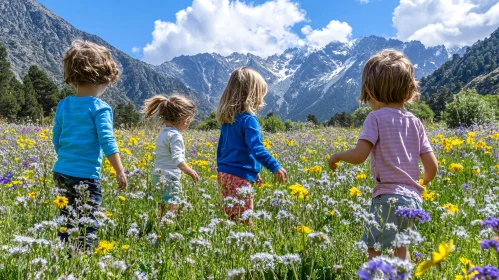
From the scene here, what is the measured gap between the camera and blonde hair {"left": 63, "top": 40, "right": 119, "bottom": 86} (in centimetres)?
382

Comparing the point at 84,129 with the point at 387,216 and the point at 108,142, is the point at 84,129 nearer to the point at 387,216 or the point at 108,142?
the point at 108,142

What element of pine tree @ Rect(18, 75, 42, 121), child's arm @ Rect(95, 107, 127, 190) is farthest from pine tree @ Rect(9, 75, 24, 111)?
child's arm @ Rect(95, 107, 127, 190)

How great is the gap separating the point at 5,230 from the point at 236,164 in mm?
2349

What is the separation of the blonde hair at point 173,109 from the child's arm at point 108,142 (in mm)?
1493

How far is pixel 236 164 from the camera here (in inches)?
184

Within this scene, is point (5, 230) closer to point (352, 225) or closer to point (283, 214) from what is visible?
point (283, 214)

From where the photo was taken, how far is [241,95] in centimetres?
477

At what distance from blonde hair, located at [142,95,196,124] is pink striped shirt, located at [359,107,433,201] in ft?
9.15

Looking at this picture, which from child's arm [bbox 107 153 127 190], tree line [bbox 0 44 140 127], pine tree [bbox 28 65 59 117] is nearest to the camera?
child's arm [bbox 107 153 127 190]

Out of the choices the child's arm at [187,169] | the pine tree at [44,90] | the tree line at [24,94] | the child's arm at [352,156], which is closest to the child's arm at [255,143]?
the child's arm at [187,169]

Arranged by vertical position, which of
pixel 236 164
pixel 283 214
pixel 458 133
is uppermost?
pixel 458 133

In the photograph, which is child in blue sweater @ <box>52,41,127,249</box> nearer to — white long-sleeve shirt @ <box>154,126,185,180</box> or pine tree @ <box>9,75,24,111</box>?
white long-sleeve shirt @ <box>154,126,185,180</box>

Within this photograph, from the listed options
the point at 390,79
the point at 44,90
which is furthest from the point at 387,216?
the point at 44,90

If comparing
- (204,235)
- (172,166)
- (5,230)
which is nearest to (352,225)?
(204,235)
